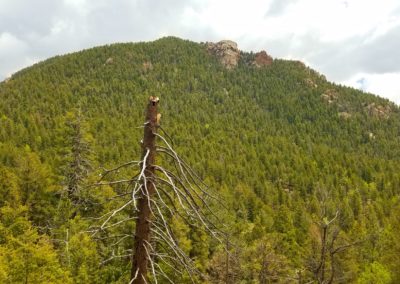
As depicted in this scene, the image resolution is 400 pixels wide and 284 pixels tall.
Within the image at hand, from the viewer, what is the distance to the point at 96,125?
11988 centimetres

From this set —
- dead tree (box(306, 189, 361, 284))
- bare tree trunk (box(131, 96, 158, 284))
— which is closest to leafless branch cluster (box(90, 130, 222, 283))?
bare tree trunk (box(131, 96, 158, 284))

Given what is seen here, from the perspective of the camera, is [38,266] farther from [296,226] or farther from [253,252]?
[296,226]

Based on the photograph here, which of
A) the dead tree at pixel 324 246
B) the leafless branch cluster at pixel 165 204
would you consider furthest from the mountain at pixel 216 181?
the leafless branch cluster at pixel 165 204

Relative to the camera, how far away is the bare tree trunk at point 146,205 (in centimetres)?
667

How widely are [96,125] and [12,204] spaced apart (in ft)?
274

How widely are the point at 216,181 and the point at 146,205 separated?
9683cm

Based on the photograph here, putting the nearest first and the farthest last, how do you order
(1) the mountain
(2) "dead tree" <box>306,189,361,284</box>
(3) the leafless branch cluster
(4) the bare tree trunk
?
1. (3) the leafless branch cluster
2. (4) the bare tree trunk
3. (2) "dead tree" <box>306,189,361,284</box>
4. (1) the mountain

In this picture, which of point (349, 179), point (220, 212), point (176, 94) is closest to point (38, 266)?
point (220, 212)

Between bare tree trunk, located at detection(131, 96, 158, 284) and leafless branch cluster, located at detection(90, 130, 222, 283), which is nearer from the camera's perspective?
leafless branch cluster, located at detection(90, 130, 222, 283)

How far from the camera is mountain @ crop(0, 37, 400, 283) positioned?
25.8 metres

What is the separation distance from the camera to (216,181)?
103125 millimetres

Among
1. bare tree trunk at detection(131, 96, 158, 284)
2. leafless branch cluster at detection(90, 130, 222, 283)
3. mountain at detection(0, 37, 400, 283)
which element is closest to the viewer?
leafless branch cluster at detection(90, 130, 222, 283)

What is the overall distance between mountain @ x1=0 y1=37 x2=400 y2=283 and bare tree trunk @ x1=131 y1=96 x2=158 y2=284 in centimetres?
60

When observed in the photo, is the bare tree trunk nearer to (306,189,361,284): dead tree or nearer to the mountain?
the mountain
